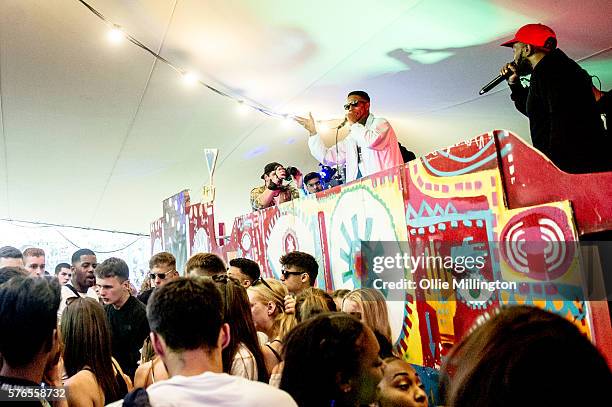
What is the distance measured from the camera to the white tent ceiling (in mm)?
4645

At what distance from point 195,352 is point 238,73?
5.12 meters

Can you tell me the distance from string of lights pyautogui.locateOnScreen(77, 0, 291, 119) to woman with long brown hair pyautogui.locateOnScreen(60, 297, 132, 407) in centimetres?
358

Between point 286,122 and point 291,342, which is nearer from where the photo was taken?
point 291,342

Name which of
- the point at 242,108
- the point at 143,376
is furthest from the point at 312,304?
the point at 242,108

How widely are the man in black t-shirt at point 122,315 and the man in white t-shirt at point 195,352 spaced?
A: 1.94 meters

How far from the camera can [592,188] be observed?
197 cm

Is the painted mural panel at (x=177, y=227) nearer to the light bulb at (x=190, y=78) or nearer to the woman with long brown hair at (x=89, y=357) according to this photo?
the light bulb at (x=190, y=78)

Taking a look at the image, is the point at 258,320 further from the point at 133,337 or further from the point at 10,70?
the point at 10,70

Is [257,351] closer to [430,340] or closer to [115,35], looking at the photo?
[430,340]

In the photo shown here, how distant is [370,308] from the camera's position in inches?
112

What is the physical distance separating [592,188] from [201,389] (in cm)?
160

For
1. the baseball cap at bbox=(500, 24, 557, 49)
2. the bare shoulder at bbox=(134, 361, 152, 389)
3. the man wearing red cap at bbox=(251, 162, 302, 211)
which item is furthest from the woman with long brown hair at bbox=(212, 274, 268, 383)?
the man wearing red cap at bbox=(251, 162, 302, 211)

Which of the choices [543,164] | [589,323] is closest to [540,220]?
[543,164]

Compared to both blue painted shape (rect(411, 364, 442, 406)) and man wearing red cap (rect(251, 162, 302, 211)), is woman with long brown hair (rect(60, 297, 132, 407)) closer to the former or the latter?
blue painted shape (rect(411, 364, 442, 406))
